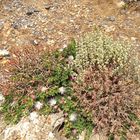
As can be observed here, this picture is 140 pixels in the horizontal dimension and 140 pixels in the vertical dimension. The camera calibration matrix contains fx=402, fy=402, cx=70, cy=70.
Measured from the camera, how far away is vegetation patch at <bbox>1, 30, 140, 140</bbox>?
6211 millimetres

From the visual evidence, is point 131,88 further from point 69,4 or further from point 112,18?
point 69,4

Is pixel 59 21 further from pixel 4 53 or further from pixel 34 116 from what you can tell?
pixel 34 116

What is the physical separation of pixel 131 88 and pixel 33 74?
5.49 ft

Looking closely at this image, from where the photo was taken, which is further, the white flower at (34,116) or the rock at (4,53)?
the rock at (4,53)

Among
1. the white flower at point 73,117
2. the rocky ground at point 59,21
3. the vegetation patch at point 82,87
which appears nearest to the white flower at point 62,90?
the vegetation patch at point 82,87

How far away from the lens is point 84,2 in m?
9.47

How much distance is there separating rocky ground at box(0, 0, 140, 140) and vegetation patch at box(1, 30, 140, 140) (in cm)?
151

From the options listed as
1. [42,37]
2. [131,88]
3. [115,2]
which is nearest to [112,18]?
[115,2]

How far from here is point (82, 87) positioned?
6301mm

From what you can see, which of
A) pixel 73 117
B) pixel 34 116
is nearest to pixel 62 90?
pixel 73 117

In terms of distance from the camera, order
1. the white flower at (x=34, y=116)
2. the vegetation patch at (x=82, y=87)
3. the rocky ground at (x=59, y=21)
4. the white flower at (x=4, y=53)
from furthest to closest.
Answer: the rocky ground at (x=59, y=21)
the white flower at (x=4, y=53)
the white flower at (x=34, y=116)
the vegetation patch at (x=82, y=87)

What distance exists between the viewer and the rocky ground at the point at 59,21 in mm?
8492

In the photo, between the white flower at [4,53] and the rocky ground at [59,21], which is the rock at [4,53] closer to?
the white flower at [4,53]

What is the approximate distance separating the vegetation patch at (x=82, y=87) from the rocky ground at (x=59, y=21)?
1.51 m
